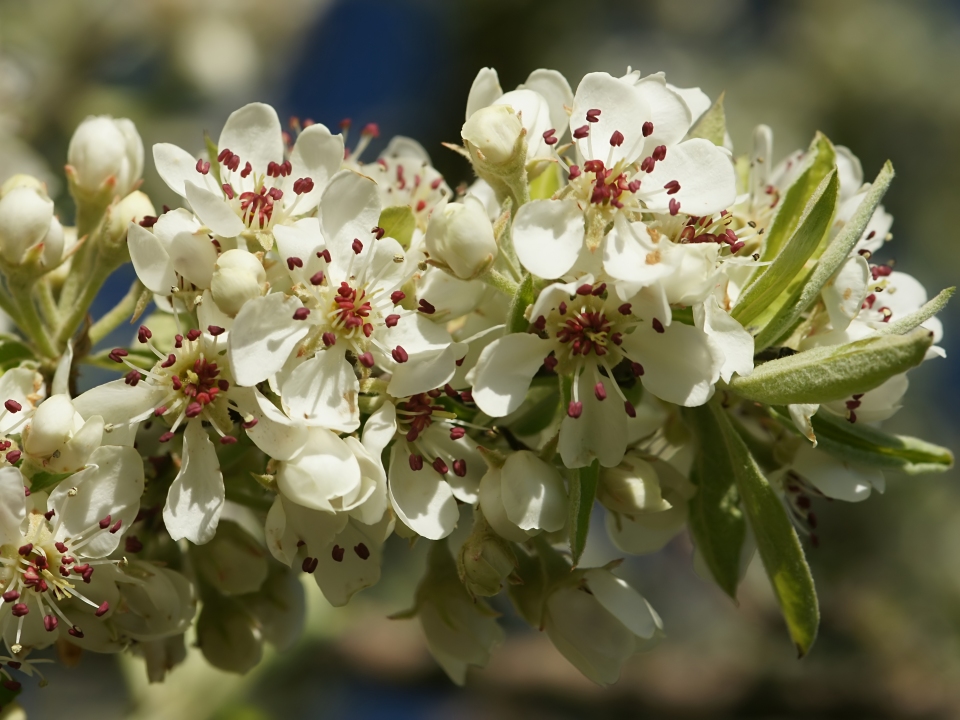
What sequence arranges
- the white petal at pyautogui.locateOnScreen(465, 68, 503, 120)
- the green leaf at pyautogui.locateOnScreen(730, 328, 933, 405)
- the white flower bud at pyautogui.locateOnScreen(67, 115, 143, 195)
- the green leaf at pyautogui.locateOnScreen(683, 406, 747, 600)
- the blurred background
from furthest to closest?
the blurred background < the white flower bud at pyautogui.locateOnScreen(67, 115, 143, 195) < the green leaf at pyautogui.locateOnScreen(683, 406, 747, 600) < the white petal at pyautogui.locateOnScreen(465, 68, 503, 120) < the green leaf at pyautogui.locateOnScreen(730, 328, 933, 405)

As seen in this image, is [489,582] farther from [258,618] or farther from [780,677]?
[780,677]

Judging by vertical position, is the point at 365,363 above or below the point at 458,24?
above

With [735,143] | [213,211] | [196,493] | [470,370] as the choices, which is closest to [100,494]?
[196,493]

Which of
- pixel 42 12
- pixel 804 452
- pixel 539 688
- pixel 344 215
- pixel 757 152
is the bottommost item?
pixel 539 688

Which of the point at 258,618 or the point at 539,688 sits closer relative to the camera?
the point at 258,618

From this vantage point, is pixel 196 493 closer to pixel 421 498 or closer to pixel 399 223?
pixel 421 498

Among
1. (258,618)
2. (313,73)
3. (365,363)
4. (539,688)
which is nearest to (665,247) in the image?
(365,363)

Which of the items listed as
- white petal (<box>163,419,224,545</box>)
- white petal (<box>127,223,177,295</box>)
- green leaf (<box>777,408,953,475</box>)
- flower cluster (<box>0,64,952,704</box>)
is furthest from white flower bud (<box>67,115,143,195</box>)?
green leaf (<box>777,408,953,475</box>)

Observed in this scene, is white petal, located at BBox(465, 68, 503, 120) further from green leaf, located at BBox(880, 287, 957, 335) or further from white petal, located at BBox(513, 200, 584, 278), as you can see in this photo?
green leaf, located at BBox(880, 287, 957, 335)
